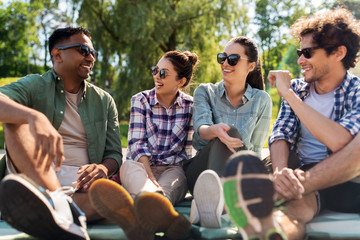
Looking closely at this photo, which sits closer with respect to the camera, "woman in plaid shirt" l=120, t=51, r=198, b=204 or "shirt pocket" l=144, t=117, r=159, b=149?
"woman in plaid shirt" l=120, t=51, r=198, b=204

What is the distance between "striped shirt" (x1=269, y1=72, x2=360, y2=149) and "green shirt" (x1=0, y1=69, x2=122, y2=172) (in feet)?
3.87

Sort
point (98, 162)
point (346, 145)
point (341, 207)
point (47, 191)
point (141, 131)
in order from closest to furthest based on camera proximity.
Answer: point (47, 191) < point (346, 145) < point (341, 207) < point (98, 162) < point (141, 131)

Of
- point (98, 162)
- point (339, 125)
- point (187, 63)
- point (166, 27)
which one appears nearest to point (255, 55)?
point (187, 63)

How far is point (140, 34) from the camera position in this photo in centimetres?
1112

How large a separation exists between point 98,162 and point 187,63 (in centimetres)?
113

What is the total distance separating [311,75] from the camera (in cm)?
237

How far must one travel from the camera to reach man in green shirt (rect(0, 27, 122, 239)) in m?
1.58

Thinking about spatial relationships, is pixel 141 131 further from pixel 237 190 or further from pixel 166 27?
pixel 166 27

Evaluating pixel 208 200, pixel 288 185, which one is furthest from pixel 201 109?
pixel 288 185

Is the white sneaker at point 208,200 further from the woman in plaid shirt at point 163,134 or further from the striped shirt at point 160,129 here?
the striped shirt at point 160,129

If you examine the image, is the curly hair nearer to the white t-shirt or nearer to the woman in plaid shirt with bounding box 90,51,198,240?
the white t-shirt

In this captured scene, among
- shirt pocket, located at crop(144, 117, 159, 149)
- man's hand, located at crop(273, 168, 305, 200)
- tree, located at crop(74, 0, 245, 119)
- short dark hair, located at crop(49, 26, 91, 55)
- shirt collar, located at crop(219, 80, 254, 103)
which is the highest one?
tree, located at crop(74, 0, 245, 119)

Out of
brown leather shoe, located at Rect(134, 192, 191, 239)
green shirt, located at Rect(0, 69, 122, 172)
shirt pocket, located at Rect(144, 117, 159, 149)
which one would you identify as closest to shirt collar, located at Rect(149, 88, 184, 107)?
shirt pocket, located at Rect(144, 117, 159, 149)

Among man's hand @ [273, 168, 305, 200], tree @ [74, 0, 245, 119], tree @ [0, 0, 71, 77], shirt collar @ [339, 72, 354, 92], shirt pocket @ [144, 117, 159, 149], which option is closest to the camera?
man's hand @ [273, 168, 305, 200]
